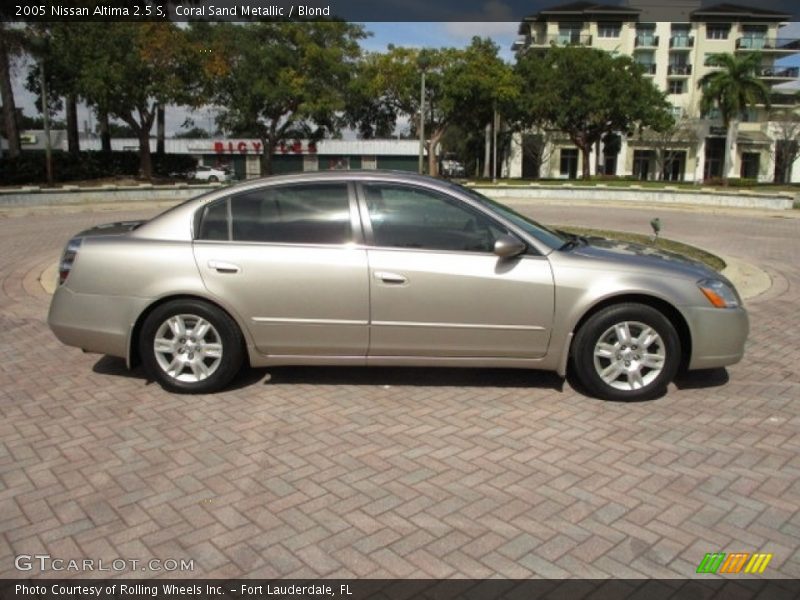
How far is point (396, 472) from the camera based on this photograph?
3.76 metres

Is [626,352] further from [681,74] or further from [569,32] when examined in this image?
[681,74]

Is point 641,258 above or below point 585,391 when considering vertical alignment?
above

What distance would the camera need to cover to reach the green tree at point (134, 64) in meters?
29.8

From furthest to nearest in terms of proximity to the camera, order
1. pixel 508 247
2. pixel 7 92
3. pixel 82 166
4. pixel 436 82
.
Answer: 1. pixel 436 82
2. pixel 82 166
3. pixel 7 92
4. pixel 508 247

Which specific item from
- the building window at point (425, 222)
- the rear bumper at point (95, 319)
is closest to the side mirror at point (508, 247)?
the building window at point (425, 222)

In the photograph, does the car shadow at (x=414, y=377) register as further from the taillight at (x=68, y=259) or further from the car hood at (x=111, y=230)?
the taillight at (x=68, y=259)

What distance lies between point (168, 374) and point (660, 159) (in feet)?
214

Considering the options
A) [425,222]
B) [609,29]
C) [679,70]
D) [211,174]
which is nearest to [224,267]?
[425,222]

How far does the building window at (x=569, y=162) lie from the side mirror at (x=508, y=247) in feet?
212

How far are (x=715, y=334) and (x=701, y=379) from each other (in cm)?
73

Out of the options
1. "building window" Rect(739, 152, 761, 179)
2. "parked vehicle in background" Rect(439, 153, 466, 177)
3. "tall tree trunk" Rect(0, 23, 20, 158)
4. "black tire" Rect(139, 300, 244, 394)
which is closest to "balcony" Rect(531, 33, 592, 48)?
"parked vehicle in background" Rect(439, 153, 466, 177)

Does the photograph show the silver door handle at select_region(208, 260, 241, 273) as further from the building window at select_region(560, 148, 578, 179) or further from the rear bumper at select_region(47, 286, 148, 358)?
the building window at select_region(560, 148, 578, 179)

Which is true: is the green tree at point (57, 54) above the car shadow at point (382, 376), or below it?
above

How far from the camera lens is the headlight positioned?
4.75 meters
